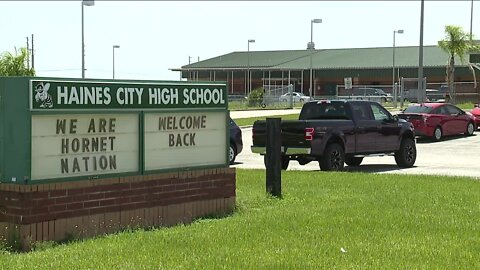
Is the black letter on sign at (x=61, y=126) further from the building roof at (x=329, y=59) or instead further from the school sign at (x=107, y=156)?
the building roof at (x=329, y=59)

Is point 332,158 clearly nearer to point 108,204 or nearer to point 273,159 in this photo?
point 273,159

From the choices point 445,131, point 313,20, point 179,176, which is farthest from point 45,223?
point 313,20

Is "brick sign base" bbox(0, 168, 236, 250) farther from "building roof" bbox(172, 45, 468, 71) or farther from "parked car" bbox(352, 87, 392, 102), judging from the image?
"building roof" bbox(172, 45, 468, 71)

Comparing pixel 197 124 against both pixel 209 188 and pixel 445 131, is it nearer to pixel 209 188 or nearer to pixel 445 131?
pixel 209 188

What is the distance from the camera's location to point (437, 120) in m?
30.4

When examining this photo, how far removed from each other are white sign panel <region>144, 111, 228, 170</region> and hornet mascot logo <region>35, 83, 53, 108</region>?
158cm

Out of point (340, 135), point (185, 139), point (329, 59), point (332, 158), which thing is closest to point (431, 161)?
point (340, 135)

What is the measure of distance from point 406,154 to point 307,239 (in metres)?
12.4

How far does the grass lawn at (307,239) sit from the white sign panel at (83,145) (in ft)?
2.93

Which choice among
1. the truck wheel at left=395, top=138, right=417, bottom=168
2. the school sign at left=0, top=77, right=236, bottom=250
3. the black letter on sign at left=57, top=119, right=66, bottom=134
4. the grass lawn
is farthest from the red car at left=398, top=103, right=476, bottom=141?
the black letter on sign at left=57, top=119, right=66, bottom=134

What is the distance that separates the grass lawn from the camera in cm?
735

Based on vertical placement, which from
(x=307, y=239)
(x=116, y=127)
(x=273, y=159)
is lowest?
(x=307, y=239)

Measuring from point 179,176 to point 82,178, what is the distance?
5.23ft

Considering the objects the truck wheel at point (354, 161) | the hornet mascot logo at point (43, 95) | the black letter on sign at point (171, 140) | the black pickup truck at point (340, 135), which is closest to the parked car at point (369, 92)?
the truck wheel at point (354, 161)
